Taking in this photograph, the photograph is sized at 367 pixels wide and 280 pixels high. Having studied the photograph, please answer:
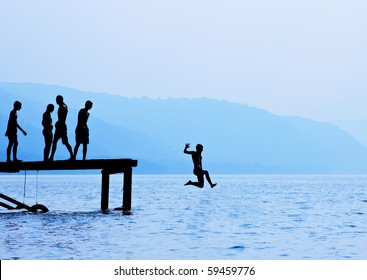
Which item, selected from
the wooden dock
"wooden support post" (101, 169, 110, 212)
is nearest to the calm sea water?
"wooden support post" (101, 169, 110, 212)

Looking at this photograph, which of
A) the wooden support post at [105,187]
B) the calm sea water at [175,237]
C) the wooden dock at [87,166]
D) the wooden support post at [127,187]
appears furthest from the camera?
the wooden support post at [105,187]

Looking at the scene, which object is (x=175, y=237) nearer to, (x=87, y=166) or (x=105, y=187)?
(x=87, y=166)

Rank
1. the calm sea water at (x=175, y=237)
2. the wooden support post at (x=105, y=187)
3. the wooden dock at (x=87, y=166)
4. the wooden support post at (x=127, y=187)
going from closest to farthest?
the calm sea water at (x=175, y=237), the wooden dock at (x=87, y=166), the wooden support post at (x=127, y=187), the wooden support post at (x=105, y=187)

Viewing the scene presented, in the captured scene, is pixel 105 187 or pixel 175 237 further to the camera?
pixel 105 187

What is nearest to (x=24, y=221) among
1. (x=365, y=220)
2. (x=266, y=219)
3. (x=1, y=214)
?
(x=1, y=214)

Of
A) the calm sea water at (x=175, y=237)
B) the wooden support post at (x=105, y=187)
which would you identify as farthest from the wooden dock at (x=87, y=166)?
the calm sea water at (x=175, y=237)

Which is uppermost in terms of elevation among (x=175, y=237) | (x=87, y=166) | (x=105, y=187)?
(x=87, y=166)

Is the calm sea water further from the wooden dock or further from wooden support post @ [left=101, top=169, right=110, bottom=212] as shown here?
the wooden dock

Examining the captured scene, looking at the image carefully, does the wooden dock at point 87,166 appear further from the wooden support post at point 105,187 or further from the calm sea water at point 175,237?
the calm sea water at point 175,237

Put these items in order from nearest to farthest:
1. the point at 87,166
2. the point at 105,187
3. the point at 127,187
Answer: the point at 87,166, the point at 127,187, the point at 105,187

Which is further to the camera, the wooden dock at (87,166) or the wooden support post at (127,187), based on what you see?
the wooden support post at (127,187)

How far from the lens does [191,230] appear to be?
30672 millimetres

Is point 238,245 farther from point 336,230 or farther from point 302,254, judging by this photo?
point 336,230

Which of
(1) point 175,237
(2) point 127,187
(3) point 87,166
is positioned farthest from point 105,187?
(1) point 175,237
